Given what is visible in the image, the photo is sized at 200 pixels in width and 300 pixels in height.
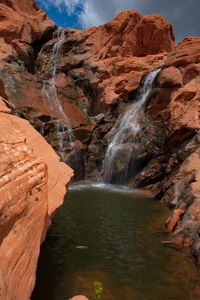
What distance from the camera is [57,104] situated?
91.8ft

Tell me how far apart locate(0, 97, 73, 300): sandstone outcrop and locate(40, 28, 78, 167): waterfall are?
715 inches

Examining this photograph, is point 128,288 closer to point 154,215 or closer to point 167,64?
point 154,215

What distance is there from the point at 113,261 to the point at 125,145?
15277 mm

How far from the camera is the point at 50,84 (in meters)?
→ 30.5

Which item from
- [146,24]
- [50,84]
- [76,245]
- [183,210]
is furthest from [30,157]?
[146,24]

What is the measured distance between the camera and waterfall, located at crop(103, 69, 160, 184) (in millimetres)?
20484

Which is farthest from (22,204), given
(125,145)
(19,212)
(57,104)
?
(57,104)

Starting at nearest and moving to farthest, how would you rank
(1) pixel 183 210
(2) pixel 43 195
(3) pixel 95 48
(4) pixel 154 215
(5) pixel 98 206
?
(2) pixel 43 195 → (1) pixel 183 210 → (4) pixel 154 215 → (5) pixel 98 206 → (3) pixel 95 48

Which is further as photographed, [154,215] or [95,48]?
[95,48]

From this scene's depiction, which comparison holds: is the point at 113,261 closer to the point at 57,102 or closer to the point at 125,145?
the point at 125,145

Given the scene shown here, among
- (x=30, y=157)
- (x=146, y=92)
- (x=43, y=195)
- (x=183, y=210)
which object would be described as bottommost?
(x=183, y=210)

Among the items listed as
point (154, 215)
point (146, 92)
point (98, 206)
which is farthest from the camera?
point (146, 92)

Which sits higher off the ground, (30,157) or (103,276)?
(30,157)

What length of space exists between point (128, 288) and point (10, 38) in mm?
31270
